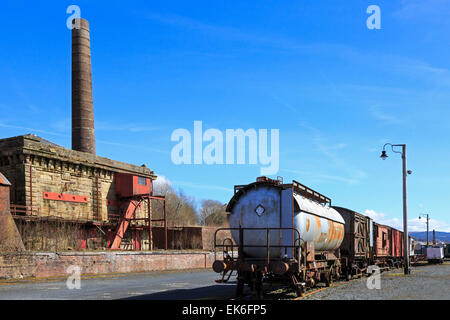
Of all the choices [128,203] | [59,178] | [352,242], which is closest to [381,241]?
[352,242]

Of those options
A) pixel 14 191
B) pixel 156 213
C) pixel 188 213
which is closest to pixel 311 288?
pixel 14 191

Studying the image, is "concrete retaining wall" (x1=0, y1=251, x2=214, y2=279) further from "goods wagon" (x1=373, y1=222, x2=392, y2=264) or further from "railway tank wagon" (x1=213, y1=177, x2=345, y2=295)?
"goods wagon" (x1=373, y1=222, x2=392, y2=264)

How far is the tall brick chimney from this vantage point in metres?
43.3

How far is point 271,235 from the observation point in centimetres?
1407

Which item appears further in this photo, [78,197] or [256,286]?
[78,197]

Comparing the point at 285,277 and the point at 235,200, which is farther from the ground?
the point at 235,200

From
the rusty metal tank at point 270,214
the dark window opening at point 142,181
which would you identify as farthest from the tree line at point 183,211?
the rusty metal tank at point 270,214

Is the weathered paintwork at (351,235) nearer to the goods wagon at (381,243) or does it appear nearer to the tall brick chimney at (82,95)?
the goods wagon at (381,243)

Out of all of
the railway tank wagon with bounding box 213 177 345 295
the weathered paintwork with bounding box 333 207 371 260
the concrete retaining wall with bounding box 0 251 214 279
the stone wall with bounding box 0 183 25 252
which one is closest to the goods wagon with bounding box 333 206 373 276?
the weathered paintwork with bounding box 333 207 371 260

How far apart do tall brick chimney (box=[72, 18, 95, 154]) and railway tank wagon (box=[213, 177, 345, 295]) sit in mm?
31578

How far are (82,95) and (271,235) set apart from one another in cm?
3425

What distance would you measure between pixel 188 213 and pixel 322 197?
3214 inches
